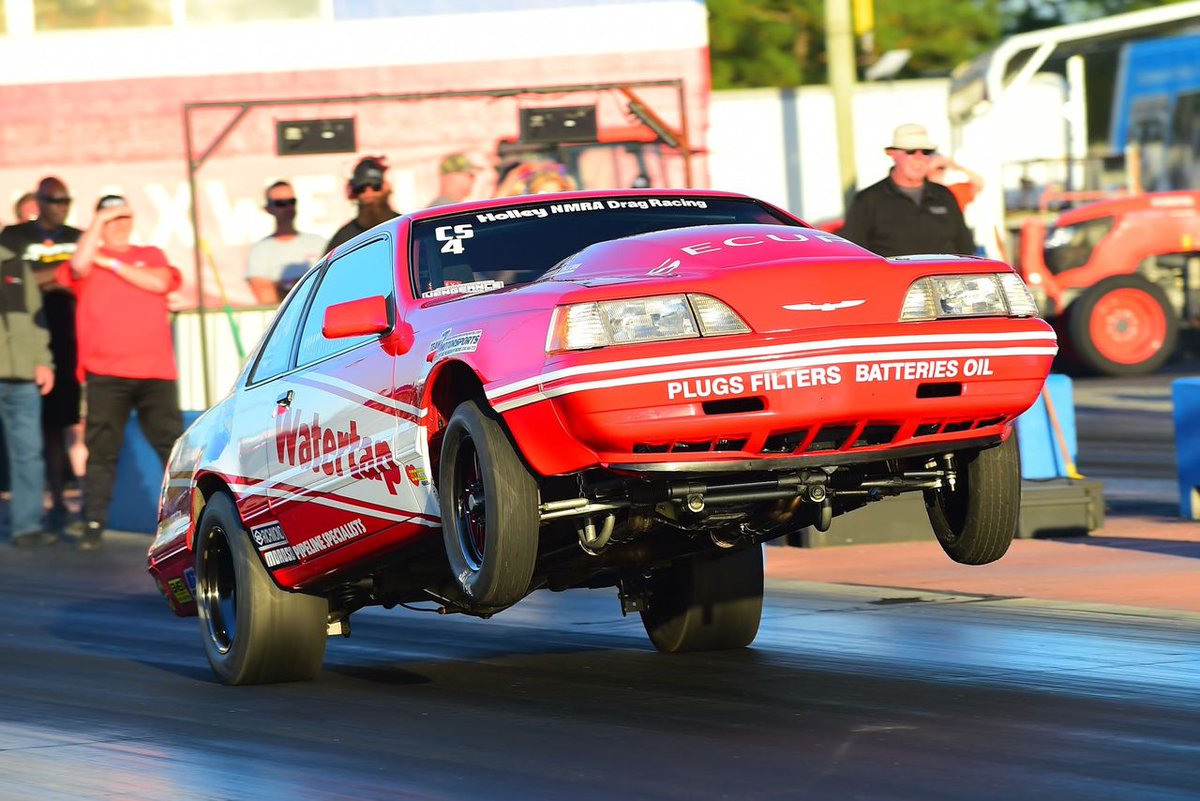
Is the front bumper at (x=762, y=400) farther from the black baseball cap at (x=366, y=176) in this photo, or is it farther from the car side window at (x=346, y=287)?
the black baseball cap at (x=366, y=176)

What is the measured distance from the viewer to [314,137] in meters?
18.2

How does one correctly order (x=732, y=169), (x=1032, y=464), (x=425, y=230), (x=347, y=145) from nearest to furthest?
(x=425, y=230) < (x=1032, y=464) < (x=347, y=145) < (x=732, y=169)

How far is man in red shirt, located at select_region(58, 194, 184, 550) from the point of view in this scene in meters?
12.9

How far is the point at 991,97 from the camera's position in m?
24.0

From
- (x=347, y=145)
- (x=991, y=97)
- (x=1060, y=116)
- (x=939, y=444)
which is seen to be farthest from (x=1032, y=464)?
(x=1060, y=116)

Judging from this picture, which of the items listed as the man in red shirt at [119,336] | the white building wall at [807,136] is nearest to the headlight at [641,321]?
the man in red shirt at [119,336]

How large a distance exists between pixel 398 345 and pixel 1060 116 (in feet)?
82.2

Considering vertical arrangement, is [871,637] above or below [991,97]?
below

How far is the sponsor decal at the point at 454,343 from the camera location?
6.36 metres

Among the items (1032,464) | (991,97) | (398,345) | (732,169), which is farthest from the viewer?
(732,169)

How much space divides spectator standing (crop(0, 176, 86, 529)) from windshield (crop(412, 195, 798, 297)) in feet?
24.5

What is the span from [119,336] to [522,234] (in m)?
6.18

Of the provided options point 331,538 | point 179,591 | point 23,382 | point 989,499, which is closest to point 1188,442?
point 989,499

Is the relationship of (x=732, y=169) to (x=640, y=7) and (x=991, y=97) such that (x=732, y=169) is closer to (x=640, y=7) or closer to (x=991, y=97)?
(x=991, y=97)
